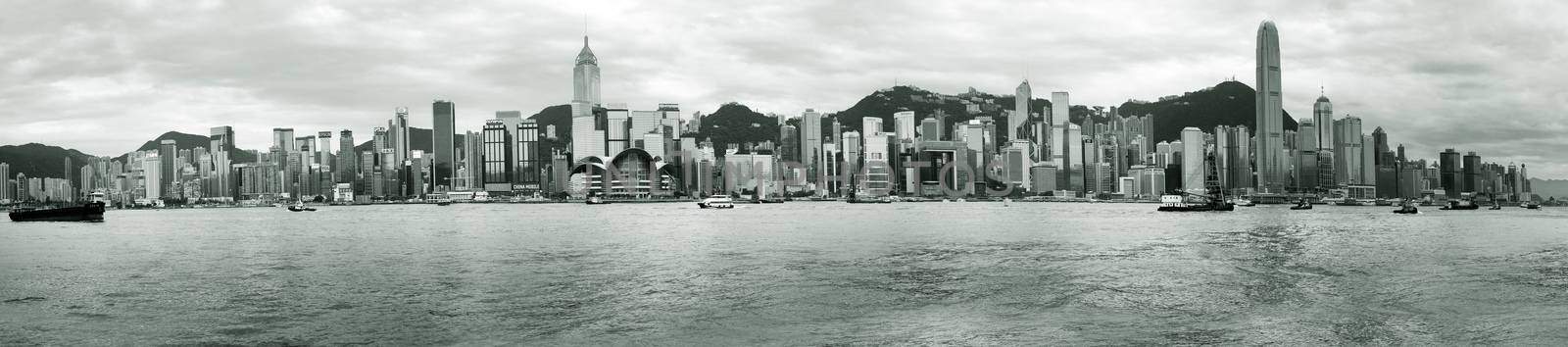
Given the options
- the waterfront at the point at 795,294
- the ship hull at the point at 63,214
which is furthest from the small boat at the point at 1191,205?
the ship hull at the point at 63,214

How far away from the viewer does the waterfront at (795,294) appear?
24750 millimetres

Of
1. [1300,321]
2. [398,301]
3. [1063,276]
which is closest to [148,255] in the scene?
[398,301]

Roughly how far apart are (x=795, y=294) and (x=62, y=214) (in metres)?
126

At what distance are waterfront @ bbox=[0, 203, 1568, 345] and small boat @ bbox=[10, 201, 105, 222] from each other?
75061 millimetres

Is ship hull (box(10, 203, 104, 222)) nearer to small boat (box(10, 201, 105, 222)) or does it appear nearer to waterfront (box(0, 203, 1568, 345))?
small boat (box(10, 201, 105, 222))

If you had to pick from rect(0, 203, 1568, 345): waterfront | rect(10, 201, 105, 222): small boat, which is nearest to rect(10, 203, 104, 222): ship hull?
rect(10, 201, 105, 222): small boat

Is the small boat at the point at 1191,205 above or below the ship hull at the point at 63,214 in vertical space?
below

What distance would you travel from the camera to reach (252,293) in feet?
112

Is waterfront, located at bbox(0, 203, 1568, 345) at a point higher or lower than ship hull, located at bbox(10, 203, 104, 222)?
lower

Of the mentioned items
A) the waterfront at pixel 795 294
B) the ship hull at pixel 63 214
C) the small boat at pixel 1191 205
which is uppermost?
the ship hull at pixel 63 214

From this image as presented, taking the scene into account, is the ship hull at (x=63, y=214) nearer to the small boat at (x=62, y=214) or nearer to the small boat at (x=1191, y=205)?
the small boat at (x=62, y=214)

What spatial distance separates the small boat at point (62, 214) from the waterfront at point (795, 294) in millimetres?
75061

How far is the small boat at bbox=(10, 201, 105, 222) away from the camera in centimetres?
12225

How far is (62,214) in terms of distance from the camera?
122500 millimetres
